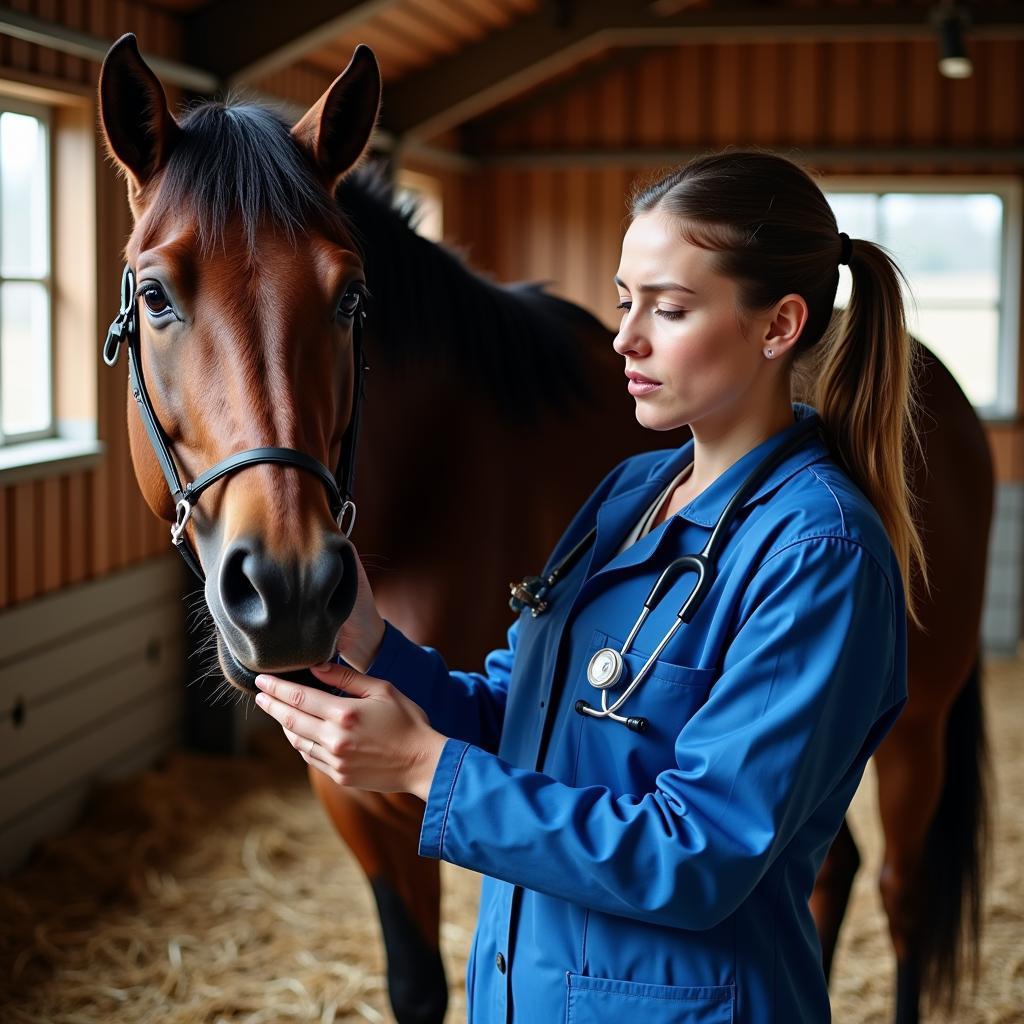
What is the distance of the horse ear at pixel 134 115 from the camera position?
3.85 ft

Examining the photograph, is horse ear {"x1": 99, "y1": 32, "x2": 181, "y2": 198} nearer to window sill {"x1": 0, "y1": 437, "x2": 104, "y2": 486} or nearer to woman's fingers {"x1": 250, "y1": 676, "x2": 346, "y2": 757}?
woman's fingers {"x1": 250, "y1": 676, "x2": 346, "y2": 757}

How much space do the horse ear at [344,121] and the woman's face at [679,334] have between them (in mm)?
448

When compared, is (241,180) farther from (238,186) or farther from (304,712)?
(304,712)

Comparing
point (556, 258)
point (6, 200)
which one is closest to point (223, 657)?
point (6, 200)

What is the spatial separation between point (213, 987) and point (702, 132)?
5.53 m

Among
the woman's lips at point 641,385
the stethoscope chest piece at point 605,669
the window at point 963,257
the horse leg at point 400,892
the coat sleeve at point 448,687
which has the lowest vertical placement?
the horse leg at point 400,892

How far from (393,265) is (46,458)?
185cm

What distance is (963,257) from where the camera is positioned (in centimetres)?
657

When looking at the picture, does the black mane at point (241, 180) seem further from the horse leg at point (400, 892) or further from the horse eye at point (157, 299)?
the horse leg at point (400, 892)

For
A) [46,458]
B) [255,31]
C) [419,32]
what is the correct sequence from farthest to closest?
[419,32] → [255,31] → [46,458]

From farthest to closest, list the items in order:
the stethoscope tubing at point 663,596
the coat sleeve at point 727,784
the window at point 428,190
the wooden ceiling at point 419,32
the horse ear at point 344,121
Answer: the window at point 428,190 → the wooden ceiling at point 419,32 → the horse ear at point 344,121 → the stethoscope tubing at point 663,596 → the coat sleeve at point 727,784

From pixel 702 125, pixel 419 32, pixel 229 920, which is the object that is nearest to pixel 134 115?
pixel 229 920

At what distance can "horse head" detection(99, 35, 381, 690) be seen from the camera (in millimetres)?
1000

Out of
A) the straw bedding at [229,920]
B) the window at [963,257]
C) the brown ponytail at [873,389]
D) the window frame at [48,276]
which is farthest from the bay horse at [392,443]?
the window at [963,257]
